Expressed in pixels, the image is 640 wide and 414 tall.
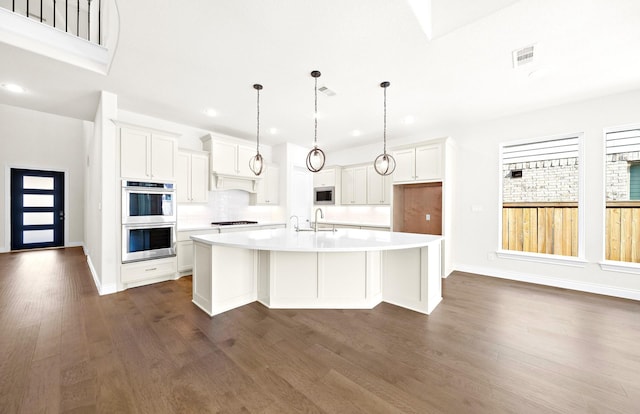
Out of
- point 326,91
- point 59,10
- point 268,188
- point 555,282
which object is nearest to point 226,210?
point 268,188

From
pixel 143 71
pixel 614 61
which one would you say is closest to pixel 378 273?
pixel 614 61

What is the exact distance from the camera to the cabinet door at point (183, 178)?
442 centimetres

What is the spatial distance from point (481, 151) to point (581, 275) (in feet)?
7.89

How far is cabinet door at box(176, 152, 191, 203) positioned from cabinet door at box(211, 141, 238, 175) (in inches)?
17.3

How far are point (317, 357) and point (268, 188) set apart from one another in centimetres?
445

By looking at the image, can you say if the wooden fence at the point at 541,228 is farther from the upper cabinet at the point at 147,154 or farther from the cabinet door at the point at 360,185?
the upper cabinet at the point at 147,154

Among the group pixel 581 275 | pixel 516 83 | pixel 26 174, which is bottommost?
pixel 581 275

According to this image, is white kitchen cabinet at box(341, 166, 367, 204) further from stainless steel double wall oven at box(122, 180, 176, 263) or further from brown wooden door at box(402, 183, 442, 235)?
stainless steel double wall oven at box(122, 180, 176, 263)

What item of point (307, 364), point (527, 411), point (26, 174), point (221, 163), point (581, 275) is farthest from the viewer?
point (26, 174)

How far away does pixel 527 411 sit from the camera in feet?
4.94

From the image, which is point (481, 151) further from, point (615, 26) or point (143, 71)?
point (143, 71)

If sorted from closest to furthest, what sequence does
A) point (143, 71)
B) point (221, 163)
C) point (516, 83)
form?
point (143, 71) → point (516, 83) → point (221, 163)

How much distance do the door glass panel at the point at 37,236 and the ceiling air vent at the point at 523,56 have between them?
10.4m

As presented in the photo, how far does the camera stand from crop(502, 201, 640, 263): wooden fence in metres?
Answer: 3.50
